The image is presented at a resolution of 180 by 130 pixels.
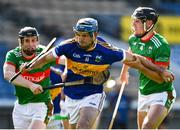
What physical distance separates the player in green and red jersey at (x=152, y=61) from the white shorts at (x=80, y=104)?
83 centimetres

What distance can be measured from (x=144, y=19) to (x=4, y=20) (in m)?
11.6

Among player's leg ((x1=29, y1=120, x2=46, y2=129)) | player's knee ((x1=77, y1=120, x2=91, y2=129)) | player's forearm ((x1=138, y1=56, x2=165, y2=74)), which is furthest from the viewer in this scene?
player's leg ((x1=29, y1=120, x2=46, y2=129))

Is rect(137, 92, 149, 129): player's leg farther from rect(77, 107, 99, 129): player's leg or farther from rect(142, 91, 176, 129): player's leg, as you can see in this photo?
rect(77, 107, 99, 129): player's leg

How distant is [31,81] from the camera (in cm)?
1198

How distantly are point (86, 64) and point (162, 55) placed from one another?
1.27m

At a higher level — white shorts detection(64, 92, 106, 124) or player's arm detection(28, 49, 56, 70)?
player's arm detection(28, 49, 56, 70)

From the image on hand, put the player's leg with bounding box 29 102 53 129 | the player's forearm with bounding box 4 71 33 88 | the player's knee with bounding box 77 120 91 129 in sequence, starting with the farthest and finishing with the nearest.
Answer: the player's leg with bounding box 29 102 53 129
the player's forearm with bounding box 4 71 33 88
the player's knee with bounding box 77 120 91 129

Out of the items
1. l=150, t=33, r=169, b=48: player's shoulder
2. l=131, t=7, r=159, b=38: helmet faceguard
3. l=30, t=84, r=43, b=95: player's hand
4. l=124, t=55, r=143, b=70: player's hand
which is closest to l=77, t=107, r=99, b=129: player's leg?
l=30, t=84, r=43, b=95: player's hand

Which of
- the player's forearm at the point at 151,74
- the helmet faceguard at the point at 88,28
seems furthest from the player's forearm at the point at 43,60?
the player's forearm at the point at 151,74

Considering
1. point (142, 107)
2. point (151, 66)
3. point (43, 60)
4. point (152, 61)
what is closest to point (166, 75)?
point (151, 66)

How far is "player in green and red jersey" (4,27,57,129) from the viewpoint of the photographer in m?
11.9

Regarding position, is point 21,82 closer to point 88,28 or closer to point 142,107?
point 88,28

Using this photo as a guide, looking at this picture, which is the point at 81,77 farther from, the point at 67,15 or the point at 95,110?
the point at 67,15

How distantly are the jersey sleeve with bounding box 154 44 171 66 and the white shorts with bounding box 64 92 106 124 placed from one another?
3.29 feet
